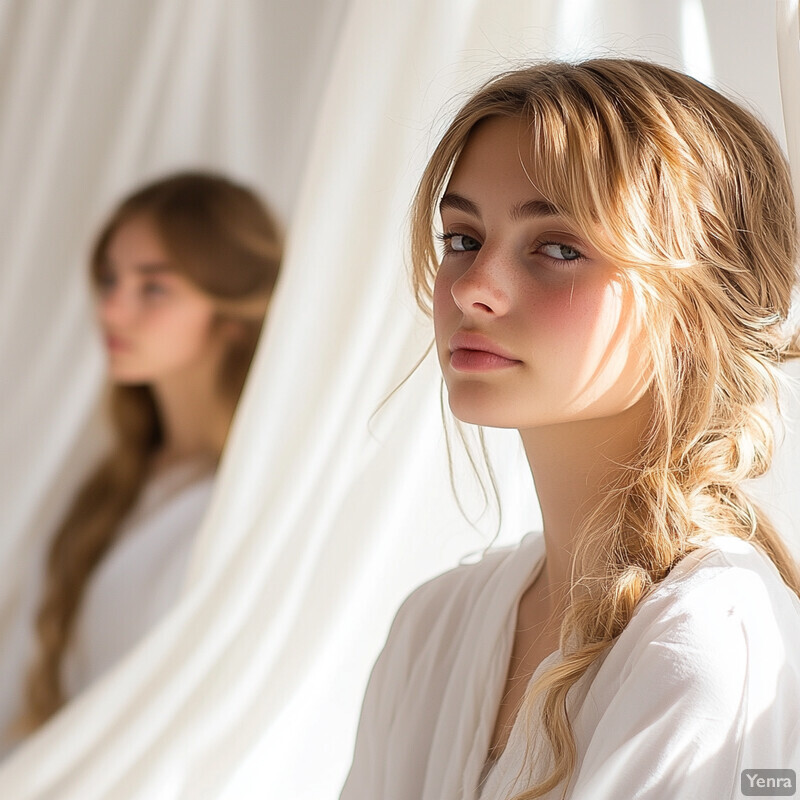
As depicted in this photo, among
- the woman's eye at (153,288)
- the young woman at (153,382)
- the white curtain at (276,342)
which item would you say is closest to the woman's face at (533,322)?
the white curtain at (276,342)

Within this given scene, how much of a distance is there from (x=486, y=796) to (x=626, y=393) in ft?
1.03

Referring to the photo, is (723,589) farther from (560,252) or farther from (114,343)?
(114,343)

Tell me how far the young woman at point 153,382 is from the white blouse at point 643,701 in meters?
0.85

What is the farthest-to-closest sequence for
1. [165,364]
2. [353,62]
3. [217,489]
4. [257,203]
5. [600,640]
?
[165,364]
[257,203]
[217,489]
[353,62]
[600,640]

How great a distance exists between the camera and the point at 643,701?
63 centimetres

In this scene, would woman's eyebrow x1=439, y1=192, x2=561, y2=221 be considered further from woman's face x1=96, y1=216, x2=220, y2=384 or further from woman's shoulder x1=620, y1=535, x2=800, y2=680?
woman's face x1=96, y1=216, x2=220, y2=384

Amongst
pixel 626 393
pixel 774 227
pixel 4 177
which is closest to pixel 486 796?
pixel 626 393

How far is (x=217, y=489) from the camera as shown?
1.36 metres

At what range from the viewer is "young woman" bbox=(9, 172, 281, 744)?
165cm

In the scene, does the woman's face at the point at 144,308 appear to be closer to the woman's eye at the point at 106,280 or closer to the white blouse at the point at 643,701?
the woman's eye at the point at 106,280

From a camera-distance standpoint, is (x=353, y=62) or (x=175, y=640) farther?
(x=175, y=640)

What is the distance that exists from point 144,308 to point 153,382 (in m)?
0.13

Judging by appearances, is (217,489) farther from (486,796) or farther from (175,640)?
(486,796)

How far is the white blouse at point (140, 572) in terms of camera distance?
159 cm
